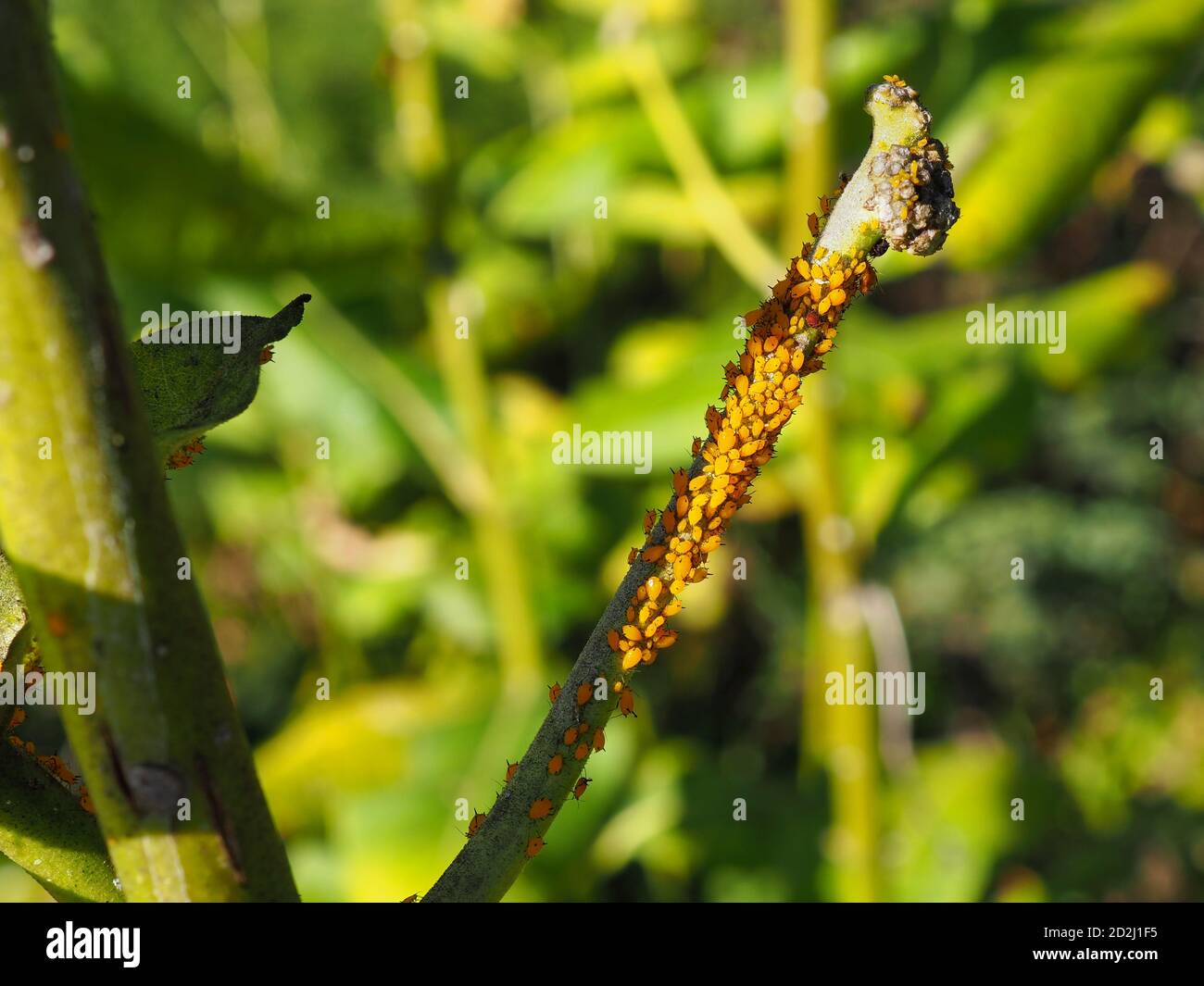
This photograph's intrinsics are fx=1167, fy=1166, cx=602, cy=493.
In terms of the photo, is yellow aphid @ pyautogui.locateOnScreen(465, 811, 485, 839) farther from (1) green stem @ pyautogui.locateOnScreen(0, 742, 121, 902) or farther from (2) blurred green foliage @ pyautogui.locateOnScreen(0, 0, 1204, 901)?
(2) blurred green foliage @ pyautogui.locateOnScreen(0, 0, 1204, 901)

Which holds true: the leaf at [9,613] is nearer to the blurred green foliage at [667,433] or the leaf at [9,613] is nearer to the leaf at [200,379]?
the leaf at [200,379]

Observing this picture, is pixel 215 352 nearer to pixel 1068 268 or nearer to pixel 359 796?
pixel 359 796

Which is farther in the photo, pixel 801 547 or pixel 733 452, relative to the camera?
pixel 801 547

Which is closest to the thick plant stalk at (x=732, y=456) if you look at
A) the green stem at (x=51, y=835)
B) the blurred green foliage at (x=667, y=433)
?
the green stem at (x=51, y=835)

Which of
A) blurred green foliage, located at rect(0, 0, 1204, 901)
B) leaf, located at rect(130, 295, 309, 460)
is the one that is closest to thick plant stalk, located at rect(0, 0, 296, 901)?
leaf, located at rect(130, 295, 309, 460)

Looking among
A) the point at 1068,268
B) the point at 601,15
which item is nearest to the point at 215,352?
the point at 601,15
